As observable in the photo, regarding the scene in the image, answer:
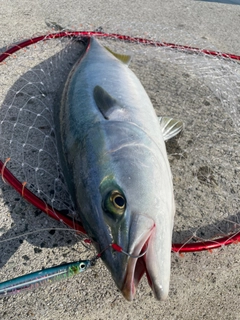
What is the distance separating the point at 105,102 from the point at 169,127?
2.05ft

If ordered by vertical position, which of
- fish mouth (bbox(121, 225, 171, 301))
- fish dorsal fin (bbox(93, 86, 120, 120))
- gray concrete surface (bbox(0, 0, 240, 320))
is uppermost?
fish dorsal fin (bbox(93, 86, 120, 120))

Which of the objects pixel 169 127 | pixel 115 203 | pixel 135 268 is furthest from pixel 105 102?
pixel 135 268

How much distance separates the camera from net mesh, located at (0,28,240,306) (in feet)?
7.14

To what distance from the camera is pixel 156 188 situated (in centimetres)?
167

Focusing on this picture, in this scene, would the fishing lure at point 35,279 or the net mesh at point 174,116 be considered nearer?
the fishing lure at point 35,279

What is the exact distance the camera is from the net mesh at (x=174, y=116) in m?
2.18

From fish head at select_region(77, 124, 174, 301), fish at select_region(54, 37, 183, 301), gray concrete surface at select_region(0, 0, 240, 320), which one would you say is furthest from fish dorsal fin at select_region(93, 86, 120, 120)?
gray concrete surface at select_region(0, 0, 240, 320)

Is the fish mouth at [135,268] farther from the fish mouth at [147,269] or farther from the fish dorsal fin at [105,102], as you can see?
the fish dorsal fin at [105,102]

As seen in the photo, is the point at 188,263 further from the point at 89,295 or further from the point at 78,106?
the point at 78,106

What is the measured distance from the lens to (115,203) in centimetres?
155

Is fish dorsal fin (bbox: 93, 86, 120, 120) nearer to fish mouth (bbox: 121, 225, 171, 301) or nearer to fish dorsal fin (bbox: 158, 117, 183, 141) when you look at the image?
fish dorsal fin (bbox: 158, 117, 183, 141)

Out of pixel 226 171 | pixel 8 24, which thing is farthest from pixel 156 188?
pixel 8 24

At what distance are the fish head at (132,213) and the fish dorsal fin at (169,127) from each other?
0.67 metres

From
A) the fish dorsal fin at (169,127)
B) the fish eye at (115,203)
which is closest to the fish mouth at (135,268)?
the fish eye at (115,203)
